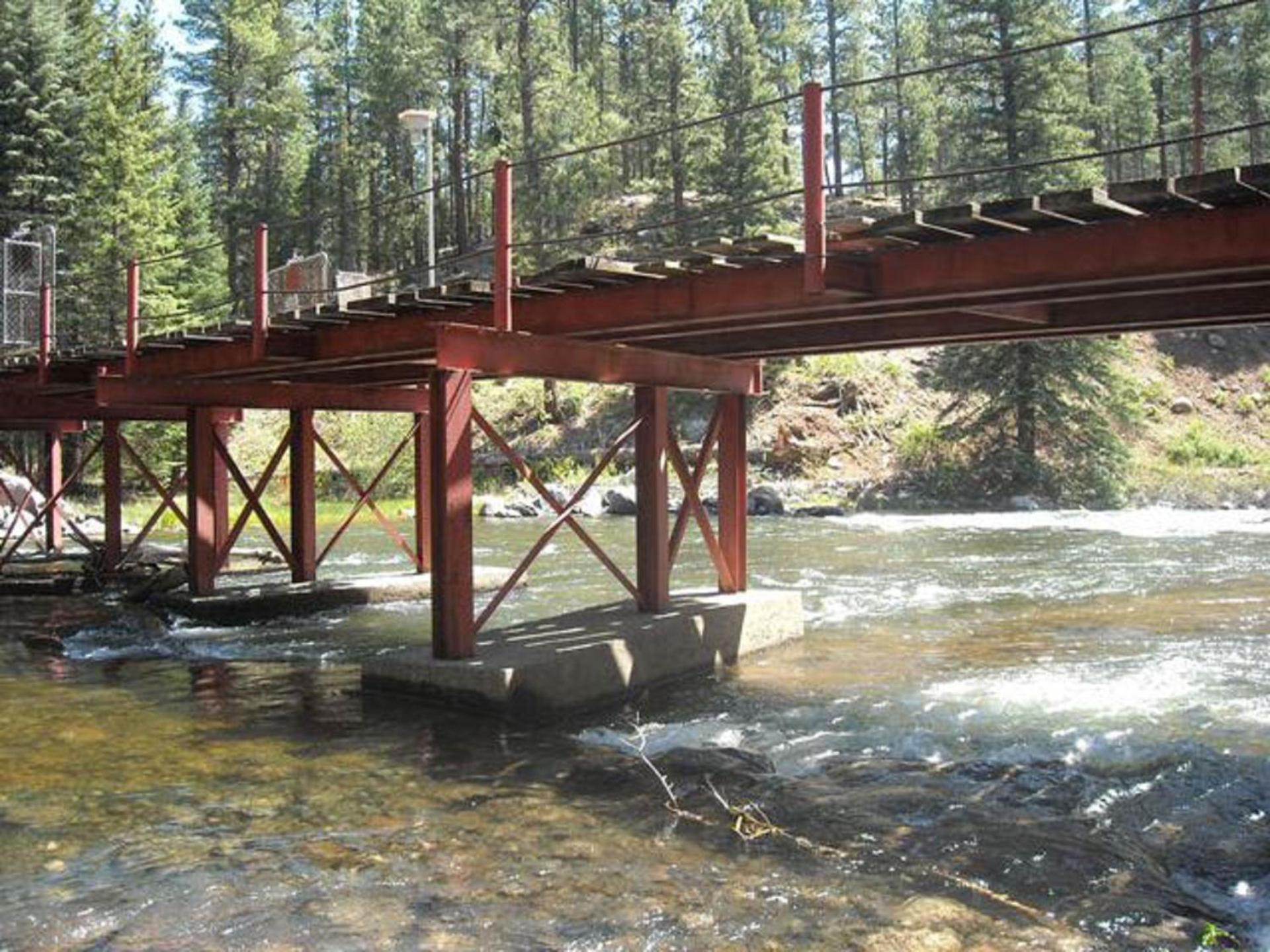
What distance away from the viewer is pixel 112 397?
1703 centimetres

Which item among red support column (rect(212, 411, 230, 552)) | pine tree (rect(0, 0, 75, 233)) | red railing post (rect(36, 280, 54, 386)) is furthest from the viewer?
pine tree (rect(0, 0, 75, 233))

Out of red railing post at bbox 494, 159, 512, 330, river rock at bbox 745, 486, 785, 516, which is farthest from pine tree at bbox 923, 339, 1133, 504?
red railing post at bbox 494, 159, 512, 330

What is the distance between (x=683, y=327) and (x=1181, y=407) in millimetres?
36453

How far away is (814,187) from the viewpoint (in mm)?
8938

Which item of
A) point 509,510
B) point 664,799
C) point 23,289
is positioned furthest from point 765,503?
point 664,799

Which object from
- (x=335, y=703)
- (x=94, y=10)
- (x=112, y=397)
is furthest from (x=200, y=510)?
(x=94, y=10)

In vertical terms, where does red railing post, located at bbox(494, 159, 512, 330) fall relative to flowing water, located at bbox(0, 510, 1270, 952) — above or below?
above

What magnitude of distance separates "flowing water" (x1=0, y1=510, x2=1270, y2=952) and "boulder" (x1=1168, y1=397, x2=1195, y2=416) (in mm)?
30097

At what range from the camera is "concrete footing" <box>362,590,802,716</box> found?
10289 mm

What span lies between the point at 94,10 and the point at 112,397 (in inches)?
1577

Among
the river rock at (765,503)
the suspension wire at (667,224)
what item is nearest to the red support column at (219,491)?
the suspension wire at (667,224)

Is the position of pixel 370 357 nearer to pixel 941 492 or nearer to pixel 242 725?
pixel 242 725

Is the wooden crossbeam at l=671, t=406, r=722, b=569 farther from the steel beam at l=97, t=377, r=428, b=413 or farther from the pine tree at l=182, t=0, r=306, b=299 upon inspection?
the pine tree at l=182, t=0, r=306, b=299

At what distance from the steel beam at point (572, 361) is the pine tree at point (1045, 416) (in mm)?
23622
